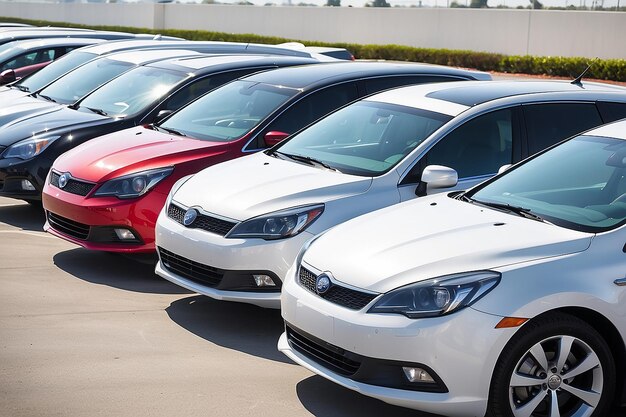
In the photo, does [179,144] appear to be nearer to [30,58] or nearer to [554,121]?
[554,121]

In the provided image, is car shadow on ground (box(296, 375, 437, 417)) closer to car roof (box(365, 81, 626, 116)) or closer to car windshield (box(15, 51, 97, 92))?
car roof (box(365, 81, 626, 116))

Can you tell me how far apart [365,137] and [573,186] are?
7.04 feet

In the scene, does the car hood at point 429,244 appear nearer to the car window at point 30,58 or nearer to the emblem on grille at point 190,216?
the emblem on grille at point 190,216

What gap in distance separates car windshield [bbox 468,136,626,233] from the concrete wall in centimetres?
3466

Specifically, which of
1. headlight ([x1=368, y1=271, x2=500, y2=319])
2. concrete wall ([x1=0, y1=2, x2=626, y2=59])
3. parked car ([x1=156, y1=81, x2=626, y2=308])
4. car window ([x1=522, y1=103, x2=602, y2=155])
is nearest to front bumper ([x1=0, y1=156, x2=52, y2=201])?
parked car ([x1=156, y1=81, x2=626, y2=308])

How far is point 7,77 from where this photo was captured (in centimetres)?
1505

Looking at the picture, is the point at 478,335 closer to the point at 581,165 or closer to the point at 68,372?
the point at 581,165

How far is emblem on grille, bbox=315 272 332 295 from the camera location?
5.34 meters

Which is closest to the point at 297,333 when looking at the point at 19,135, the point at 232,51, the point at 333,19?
the point at 19,135

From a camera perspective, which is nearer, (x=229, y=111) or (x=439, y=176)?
(x=439, y=176)

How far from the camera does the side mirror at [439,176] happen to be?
668 cm

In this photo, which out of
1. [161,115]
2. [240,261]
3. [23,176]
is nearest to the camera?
[240,261]

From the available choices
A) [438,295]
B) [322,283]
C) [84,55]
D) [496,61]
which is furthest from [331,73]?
[496,61]

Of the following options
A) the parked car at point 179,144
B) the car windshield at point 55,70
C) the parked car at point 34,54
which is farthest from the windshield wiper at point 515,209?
the parked car at point 34,54
